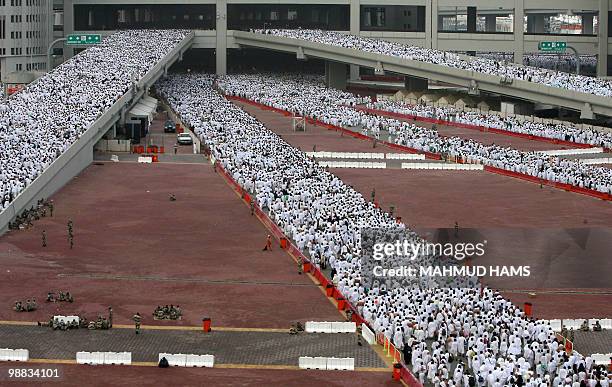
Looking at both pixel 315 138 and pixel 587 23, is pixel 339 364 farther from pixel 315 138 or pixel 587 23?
pixel 587 23

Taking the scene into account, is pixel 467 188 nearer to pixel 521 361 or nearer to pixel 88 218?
pixel 88 218

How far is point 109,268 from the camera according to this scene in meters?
48.8

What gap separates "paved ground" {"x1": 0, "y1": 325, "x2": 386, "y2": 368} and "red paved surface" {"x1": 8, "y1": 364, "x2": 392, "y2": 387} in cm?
83

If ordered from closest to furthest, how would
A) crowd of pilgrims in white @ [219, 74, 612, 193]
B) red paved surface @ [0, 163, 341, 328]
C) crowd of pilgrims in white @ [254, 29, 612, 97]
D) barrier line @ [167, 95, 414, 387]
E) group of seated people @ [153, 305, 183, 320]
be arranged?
1. barrier line @ [167, 95, 414, 387]
2. group of seated people @ [153, 305, 183, 320]
3. red paved surface @ [0, 163, 341, 328]
4. crowd of pilgrims in white @ [219, 74, 612, 193]
5. crowd of pilgrims in white @ [254, 29, 612, 97]

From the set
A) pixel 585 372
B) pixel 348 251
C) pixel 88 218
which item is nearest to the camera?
pixel 585 372

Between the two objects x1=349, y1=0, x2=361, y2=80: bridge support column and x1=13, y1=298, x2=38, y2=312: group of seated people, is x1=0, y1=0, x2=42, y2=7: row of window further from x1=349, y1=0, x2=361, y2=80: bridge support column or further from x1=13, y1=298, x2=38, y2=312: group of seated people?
x1=13, y1=298, x2=38, y2=312: group of seated people

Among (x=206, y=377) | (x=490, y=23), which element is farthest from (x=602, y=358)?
(x=490, y=23)

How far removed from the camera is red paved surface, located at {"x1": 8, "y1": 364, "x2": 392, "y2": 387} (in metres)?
35.1

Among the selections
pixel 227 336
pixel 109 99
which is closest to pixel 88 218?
pixel 227 336

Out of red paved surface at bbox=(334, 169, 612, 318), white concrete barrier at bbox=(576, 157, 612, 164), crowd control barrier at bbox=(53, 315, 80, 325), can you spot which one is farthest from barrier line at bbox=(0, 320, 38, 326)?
white concrete barrier at bbox=(576, 157, 612, 164)

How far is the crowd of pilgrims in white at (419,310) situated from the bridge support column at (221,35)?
64411 millimetres

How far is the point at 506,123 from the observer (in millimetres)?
94438

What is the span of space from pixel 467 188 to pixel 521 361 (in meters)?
35.2
